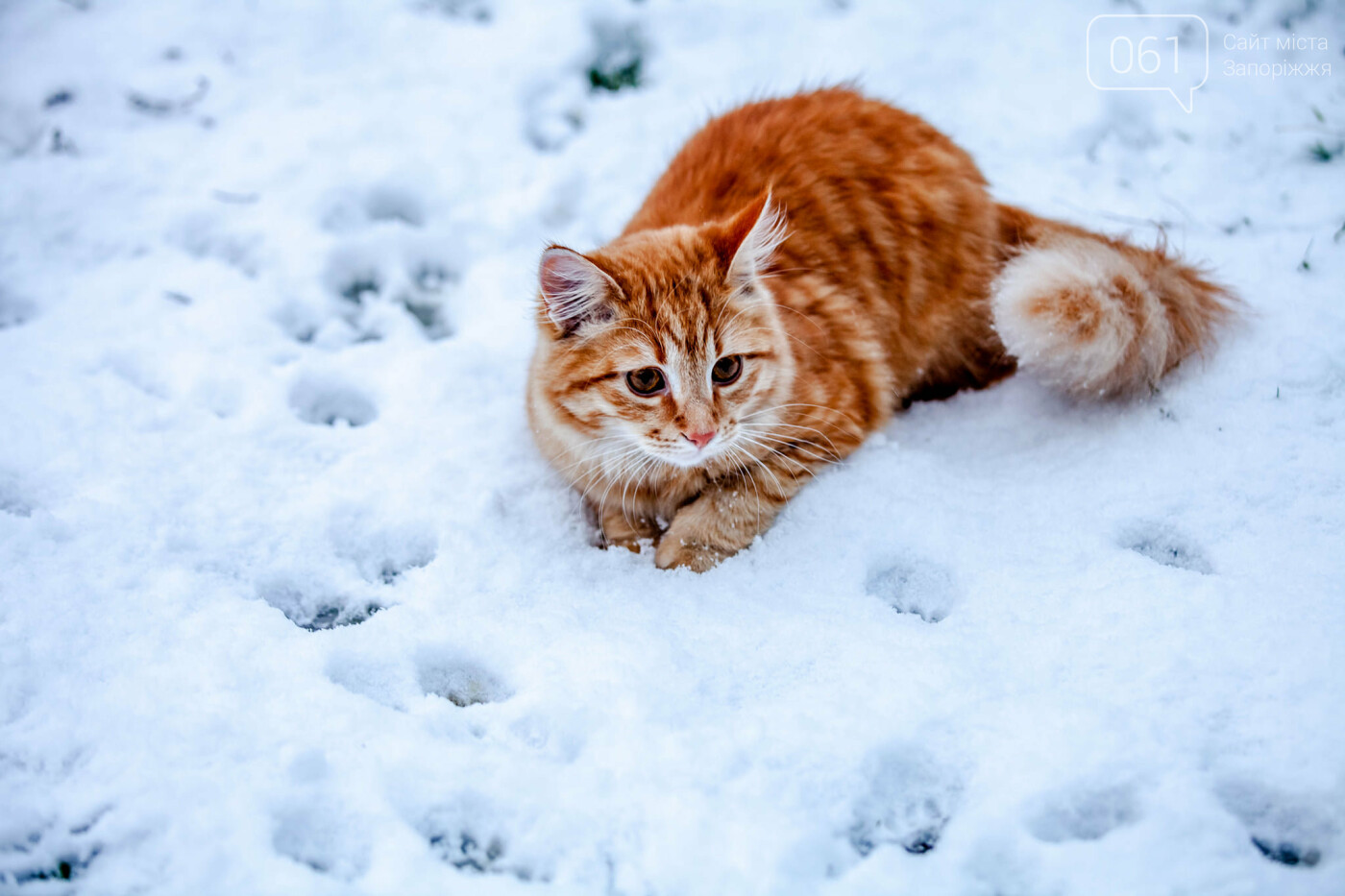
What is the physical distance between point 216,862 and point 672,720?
2.42ft

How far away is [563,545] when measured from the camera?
6.36ft

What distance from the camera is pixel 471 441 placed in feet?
7.10

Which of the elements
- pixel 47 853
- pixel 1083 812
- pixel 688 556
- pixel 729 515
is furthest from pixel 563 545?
pixel 1083 812

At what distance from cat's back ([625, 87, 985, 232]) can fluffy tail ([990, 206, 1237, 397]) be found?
1.28ft

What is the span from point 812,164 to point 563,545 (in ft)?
3.91

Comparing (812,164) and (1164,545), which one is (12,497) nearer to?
(812,164)

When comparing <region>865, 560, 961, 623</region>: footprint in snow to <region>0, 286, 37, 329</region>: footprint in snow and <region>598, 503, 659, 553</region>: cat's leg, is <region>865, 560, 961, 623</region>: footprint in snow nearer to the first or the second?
<region>598, 503, 659, 553</region>: cat's leg

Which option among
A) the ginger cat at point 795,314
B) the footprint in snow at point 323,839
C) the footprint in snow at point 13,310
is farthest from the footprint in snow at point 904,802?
the footprint in snow at point 13,310

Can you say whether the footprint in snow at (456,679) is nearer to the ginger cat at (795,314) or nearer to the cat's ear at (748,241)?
the ginger cat at (795,314)

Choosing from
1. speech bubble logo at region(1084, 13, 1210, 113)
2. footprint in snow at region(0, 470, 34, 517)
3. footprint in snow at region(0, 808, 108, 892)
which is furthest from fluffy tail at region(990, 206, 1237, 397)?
footprint in snow at region(0, 470, 34, 517)

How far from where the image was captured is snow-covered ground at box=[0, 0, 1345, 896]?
130 centimetres

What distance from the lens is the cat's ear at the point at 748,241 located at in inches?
68.9

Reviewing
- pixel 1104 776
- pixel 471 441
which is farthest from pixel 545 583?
pixel 1104 776

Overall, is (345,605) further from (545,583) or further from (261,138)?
(261,138)
